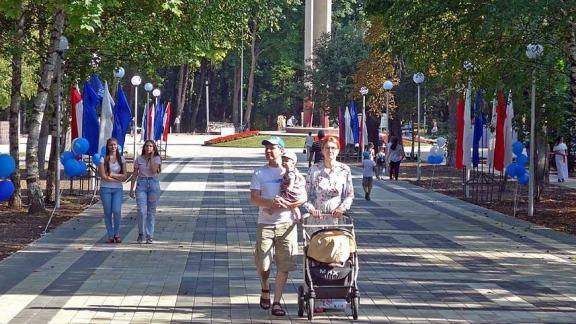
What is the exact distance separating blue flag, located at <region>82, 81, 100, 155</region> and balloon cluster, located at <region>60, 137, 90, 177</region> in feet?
0.97

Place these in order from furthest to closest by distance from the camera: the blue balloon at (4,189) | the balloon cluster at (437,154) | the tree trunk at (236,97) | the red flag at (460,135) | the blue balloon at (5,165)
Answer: the tree trunk at (236,97) < the balloon cluster at (437,154) < the red flag at (460,135) < the blue balloon at (4,189) < the blue balloon at (5,165)

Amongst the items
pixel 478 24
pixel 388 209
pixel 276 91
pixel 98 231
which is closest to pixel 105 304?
pixel 98 231

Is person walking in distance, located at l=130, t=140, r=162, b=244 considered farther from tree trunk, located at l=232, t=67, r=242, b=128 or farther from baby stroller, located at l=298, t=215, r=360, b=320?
tree trunk, located at l=232, t=67, r=242, b=128

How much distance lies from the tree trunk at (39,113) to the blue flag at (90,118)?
3.14 m

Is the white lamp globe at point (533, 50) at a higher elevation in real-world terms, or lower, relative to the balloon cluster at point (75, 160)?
higher

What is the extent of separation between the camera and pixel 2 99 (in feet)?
176

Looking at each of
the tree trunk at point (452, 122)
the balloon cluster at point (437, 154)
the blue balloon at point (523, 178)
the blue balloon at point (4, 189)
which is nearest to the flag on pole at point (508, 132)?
the blue balloon at point (523, 178)

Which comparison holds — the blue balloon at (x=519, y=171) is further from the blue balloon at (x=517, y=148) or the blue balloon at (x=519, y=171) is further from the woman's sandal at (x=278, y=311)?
the woman's sandal at (x=278, y=311)

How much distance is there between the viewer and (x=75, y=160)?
24.5 metres

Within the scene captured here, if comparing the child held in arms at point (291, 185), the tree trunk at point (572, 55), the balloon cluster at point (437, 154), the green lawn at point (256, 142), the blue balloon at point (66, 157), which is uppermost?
the tree trunk at point (572, 55)

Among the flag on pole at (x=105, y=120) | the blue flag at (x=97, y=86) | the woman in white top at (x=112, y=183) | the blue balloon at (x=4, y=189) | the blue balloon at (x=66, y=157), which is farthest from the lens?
the blue flag at (x=97, y=86)

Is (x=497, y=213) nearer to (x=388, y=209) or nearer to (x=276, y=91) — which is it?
(x=388, y=209)

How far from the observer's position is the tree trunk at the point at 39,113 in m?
21.3

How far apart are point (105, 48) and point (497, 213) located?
29.6 feet
